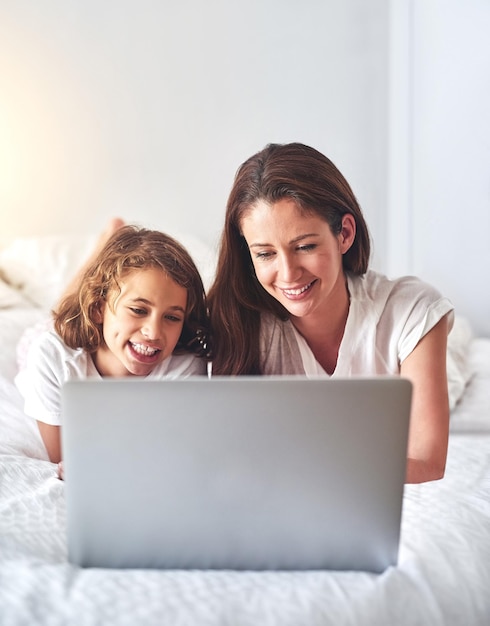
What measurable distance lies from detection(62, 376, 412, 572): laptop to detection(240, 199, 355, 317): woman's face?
0.46 m

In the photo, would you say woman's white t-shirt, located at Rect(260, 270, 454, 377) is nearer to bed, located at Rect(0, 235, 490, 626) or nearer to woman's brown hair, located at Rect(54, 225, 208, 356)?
woman's brown hair, located at Rect(54, 225, 208, 356)

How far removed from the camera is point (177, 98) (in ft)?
8.35

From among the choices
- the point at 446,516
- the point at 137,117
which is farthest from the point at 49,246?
the point at 446,516

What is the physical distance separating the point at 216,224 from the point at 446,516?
5.47 ft

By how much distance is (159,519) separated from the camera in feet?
2.76

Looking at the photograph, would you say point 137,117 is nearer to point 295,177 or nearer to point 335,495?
point 295,177

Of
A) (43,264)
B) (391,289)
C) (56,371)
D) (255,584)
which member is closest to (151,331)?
(56,371)

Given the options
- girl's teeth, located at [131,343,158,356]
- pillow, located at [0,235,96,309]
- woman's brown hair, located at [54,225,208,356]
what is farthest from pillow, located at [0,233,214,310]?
girl's teeth, located at [131,343,158,356]

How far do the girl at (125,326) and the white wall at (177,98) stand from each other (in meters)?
1.18

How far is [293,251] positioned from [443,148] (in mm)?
1311

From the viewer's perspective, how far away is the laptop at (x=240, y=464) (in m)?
0.81

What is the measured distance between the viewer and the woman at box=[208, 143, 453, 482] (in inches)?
49.0

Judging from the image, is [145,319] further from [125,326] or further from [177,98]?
[177,98]

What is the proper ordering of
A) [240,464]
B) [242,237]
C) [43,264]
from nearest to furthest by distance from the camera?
[240,464] → [242,237] → [43,264]
